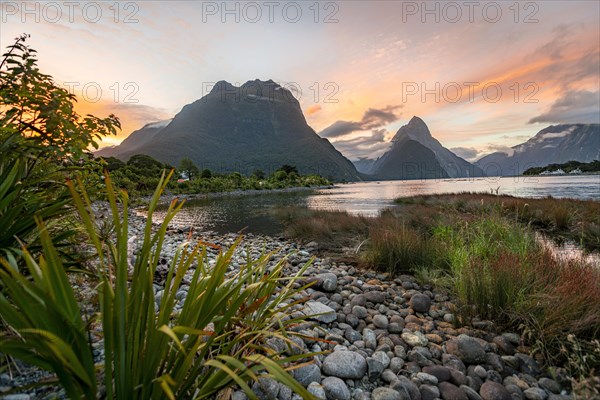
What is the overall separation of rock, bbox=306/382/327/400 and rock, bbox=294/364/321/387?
0.07 metres

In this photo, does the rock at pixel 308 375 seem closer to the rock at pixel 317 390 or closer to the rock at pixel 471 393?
the rock at pixel 317 390

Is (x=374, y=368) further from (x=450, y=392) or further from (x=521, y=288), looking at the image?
(x=521, y=288)

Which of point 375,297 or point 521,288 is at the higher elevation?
point 521,288

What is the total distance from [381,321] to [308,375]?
4.53ft

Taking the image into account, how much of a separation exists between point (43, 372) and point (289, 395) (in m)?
1.57

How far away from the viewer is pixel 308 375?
7.09ft

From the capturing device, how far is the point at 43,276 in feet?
3.50

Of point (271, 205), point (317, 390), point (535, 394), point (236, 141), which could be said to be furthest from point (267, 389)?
point (236, 141)

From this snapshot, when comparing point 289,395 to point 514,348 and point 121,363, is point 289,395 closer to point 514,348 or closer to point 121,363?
point 121,363

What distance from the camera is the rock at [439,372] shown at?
7.45 ft

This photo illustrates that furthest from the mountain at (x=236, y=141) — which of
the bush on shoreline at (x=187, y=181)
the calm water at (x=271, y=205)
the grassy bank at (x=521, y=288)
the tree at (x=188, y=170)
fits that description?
the grassy bank at (x=521, y=288)

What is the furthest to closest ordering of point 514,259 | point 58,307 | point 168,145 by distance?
point 168,145 < point 514,259 < point 58,307

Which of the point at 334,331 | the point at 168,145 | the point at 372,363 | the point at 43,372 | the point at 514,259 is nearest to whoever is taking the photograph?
the point at 43,372

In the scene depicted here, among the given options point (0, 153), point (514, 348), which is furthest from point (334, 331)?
point (0, 153)
